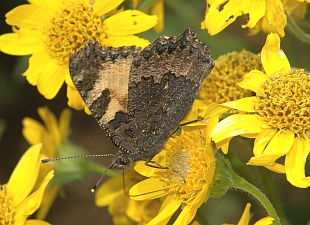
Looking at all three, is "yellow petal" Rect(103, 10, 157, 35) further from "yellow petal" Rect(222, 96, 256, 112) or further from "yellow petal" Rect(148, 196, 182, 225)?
"yellow petal" Rect(148, 196, 182, 225)

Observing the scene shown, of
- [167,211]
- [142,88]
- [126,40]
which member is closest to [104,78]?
[142,88]

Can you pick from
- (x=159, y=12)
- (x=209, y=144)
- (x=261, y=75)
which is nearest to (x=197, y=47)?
(x=261, y=75)

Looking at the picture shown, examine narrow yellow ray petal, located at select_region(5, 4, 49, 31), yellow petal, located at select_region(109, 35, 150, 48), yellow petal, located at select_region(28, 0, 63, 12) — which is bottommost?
yellow petal, located at select_region(109, 35, 150, 48)

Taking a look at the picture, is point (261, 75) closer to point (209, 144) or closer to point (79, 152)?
point (209, 144)

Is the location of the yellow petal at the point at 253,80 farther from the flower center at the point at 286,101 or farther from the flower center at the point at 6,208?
the flower center at the point at 6,208

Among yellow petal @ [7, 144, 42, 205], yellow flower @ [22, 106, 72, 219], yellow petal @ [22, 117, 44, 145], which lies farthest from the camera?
yellow petal @ [22, 117, 44, 145]

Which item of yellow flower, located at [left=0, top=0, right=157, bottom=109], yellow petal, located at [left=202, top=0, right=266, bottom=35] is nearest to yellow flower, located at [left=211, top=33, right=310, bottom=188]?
yellow petal, located at [left=202, top=0, right=266, bottom=35]
